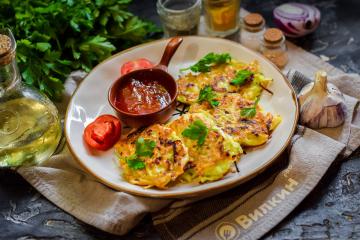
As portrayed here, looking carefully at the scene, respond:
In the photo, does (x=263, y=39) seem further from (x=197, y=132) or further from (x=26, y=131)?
(x=26, y=131)

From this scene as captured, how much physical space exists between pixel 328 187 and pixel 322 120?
50 cm

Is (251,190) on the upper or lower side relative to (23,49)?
lower

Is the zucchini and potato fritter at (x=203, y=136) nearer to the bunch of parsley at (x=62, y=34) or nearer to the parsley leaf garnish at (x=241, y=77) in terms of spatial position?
the parsley leaf garnish at (x=241, y=77)

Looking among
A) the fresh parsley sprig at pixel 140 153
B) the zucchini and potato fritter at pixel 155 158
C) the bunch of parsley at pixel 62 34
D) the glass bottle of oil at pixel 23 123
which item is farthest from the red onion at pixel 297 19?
the glass bottle of oil at pixel 23 123

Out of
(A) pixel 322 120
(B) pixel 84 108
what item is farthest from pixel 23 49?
(A) pixel 322 120

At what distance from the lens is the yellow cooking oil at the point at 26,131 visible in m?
3.34

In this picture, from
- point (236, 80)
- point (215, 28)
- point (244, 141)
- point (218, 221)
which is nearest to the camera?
point (218, 221)

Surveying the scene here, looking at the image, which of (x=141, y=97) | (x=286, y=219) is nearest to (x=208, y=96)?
(x=141, y=97)

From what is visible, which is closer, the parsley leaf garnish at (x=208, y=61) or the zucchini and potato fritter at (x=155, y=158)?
the zucchini and potato fritter at (x=155, y=158)

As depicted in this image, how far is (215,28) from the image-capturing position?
4508mm

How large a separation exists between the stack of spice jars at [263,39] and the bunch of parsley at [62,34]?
0.87 metres

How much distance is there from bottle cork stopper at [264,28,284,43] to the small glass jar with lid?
0.22 meters

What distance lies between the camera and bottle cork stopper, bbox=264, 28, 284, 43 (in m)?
4.07

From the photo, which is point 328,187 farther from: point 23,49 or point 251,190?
point 23,49
